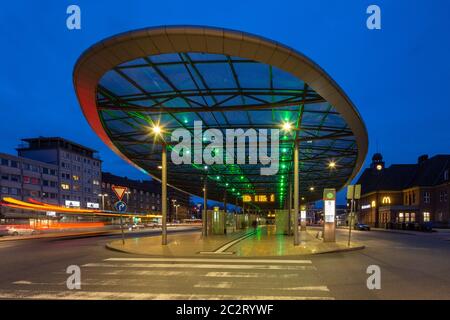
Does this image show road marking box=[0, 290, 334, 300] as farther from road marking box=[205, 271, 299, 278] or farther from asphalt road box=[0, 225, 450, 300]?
road marking box=[205, 271, 299, 278]

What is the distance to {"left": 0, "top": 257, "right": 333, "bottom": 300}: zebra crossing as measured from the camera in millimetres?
8367

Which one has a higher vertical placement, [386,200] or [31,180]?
[31,180]

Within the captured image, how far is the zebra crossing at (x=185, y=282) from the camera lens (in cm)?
837

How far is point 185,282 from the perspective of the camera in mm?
9859

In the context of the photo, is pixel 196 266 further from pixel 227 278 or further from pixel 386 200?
pixel 386 200

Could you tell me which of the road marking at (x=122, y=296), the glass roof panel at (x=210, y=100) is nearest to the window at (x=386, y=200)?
the glass roof panel at (x=210, y=100)

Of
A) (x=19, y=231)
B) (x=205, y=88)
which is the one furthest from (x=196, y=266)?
(x=19, y=231)

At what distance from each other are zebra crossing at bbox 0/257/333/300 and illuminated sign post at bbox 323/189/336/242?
9.78 metres

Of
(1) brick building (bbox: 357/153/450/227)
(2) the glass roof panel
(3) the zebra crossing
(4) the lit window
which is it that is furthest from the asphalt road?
(4) the lit window

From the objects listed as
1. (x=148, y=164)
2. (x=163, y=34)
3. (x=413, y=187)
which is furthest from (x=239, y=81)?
(x=413, y=187)

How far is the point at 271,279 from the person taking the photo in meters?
10.3

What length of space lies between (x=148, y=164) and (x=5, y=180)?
201ft

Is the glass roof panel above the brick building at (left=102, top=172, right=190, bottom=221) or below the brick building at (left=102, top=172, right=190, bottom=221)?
above

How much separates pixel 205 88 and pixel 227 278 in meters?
7.60
